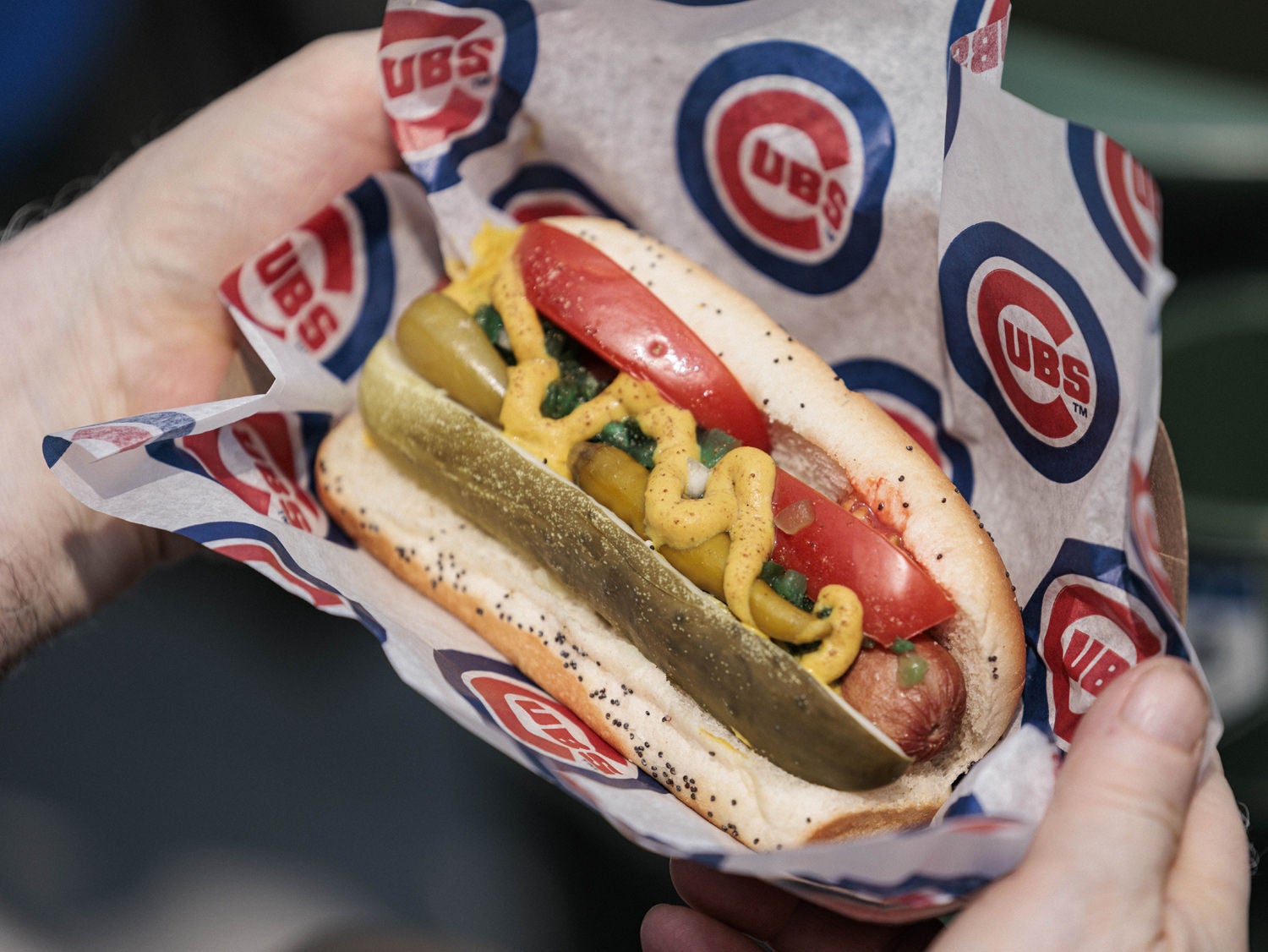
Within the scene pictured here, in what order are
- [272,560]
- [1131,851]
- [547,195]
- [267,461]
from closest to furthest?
[1131,851] → [272,560] → [267,461] → [547,195]

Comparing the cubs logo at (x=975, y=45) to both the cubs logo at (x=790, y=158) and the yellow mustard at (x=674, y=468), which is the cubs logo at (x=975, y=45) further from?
the yellow mustard at (x=674, y=468)

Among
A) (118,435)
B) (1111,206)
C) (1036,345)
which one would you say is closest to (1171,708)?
(1036,345)

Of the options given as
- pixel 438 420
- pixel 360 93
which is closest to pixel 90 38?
pixel 360 93

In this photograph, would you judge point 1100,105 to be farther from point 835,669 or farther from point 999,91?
point 835,669

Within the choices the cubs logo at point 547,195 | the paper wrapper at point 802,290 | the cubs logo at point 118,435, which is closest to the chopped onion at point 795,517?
the paper wrapper at point 802,290

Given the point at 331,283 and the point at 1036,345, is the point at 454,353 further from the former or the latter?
the point at 1036,345
